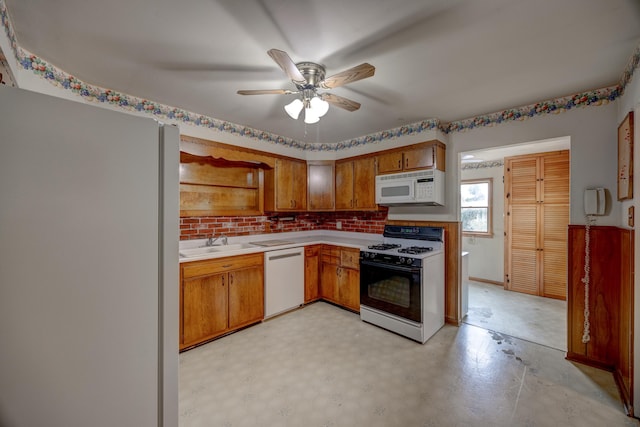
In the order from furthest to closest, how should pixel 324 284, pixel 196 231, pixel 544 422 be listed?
1. pixel 324 284
2. pixel 196 231
3. pixel 544 422

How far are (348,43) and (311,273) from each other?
285 cm

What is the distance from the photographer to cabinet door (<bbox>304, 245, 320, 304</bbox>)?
365cm

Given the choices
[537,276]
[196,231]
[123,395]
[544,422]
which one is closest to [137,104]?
[196,231]

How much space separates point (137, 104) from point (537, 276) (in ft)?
19.0

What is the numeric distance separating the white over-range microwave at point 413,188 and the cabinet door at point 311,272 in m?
1.18

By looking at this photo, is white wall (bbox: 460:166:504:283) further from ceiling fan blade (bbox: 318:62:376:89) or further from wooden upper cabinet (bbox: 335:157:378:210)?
ceiling fan blade (bbox: 318:62:376:89)

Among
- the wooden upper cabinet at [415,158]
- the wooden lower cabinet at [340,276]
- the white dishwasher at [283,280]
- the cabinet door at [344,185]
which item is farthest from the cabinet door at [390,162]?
the white dishwasher at [283,280]

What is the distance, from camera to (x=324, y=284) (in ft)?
12.5

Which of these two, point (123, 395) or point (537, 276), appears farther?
point (537, 276)

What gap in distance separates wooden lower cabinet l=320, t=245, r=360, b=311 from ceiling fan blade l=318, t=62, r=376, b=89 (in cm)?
218

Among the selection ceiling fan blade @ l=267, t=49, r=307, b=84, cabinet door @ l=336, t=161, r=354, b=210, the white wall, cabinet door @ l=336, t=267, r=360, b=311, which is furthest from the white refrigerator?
the white wall

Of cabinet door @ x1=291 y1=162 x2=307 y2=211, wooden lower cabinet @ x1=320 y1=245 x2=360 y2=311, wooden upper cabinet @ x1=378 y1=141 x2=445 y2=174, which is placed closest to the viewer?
wooden upper cabinet @ x1=378 y1=141 x2=445 y2=174

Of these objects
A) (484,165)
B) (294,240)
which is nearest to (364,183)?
Result: (294,240)

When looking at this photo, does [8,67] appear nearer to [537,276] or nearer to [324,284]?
[324,284]
